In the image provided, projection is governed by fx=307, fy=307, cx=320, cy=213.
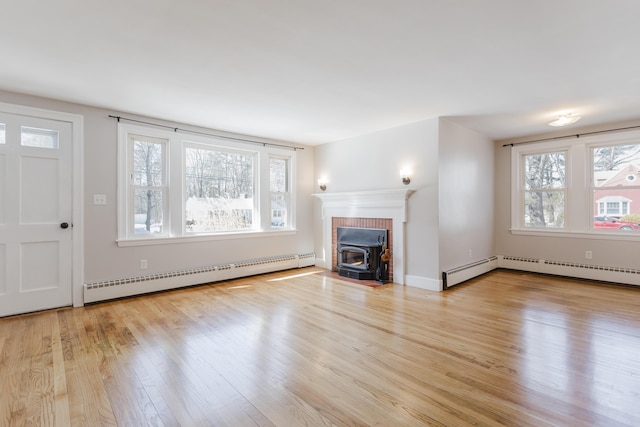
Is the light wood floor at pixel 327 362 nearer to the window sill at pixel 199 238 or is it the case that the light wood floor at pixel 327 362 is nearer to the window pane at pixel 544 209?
the window sill at pixel 199 238

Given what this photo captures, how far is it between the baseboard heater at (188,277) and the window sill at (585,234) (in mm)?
3925

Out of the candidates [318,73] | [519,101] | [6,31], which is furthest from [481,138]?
[6,31]

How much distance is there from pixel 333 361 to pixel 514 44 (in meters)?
2.83

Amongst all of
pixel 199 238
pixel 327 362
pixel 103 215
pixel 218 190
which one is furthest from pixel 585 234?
pixel 103 215

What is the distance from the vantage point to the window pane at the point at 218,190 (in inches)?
187

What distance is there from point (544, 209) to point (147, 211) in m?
6.46

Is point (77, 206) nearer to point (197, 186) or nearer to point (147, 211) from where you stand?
point (147, 211)

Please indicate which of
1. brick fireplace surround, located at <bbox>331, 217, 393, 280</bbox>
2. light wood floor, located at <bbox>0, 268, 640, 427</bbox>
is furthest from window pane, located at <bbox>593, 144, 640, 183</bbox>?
brick fireplace surround, located at <bbox>331, 217, 393, 280</bbox>

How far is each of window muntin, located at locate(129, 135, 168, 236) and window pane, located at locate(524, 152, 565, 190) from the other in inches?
241

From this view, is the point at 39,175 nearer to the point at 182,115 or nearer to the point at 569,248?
the point at 182,115

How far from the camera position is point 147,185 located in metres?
4.31

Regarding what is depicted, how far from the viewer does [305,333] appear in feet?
9.45

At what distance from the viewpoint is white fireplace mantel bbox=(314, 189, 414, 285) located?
4688 millimetres

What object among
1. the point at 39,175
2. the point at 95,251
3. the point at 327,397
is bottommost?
the point at 327,397
